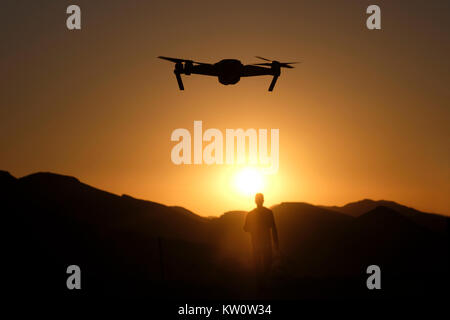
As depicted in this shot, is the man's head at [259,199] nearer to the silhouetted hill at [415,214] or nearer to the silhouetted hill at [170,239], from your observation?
the silhouetted hill at [170,239]

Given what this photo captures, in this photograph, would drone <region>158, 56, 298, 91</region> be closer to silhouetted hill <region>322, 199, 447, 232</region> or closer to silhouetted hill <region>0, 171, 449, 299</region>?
silhouetted hill <region>0, 171, 449, 299</region>

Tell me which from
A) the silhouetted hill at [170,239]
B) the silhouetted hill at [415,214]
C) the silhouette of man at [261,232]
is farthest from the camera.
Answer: the silhouetted hill at [415,214]

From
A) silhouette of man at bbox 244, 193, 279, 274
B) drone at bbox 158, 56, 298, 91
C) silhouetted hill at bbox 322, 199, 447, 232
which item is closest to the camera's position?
silhouette of man at bbox 244, 193, 279, 274

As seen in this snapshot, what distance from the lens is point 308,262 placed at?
6638 centimetres

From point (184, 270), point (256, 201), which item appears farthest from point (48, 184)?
point (256, 201)

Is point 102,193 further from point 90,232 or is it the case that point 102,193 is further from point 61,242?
point 61,242

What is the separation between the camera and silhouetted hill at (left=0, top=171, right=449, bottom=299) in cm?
5572

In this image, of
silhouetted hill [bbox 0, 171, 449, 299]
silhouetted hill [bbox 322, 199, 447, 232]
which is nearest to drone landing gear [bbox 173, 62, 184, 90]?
silhouetted hill [bbox 0, 171, 449, 299]

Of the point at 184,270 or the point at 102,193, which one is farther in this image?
the point at 102,193

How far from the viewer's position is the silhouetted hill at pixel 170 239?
55719mm

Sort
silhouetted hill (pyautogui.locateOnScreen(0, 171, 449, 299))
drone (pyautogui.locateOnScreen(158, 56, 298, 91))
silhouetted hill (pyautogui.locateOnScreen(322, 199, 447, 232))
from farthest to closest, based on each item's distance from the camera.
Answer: silhouetted hill (pyautogui.locateOnScreen(322, 199, 447, 232)) < silhouetted hill (pyautogui.locateOnScreen(0, 171, 449, 299)) < drone (pyautogui.locateOnScreen(158, 56, 298, 91))

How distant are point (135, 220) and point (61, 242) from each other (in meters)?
27.7

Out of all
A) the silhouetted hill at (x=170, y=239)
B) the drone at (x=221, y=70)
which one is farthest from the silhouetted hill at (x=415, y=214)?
the drone at (x=221, y=70)
